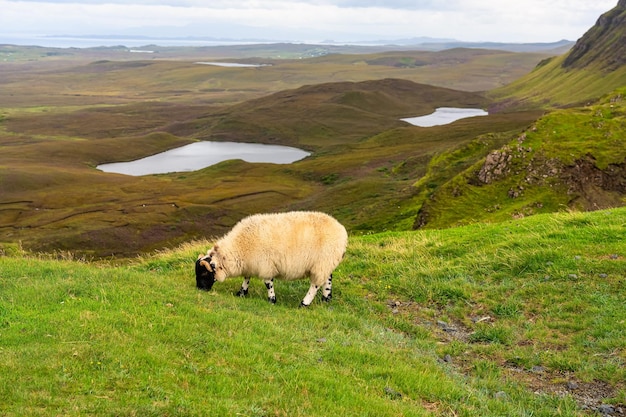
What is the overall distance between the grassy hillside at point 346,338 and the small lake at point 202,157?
4538 inches

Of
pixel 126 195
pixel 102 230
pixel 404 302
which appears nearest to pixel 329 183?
pixel 126 195

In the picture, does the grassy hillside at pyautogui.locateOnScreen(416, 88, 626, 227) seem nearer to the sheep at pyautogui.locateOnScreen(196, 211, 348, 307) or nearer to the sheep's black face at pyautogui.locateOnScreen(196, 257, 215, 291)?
the sheep at pyautogui.locateOnScreen(196, 211, 348, 307)

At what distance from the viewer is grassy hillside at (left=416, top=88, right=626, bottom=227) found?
34.8 metres

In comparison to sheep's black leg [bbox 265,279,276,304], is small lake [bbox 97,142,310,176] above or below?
below

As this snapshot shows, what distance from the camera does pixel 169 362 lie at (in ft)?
30.3

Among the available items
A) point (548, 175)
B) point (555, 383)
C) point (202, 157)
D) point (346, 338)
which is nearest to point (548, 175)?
point (548, 175)

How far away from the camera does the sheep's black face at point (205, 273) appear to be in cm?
1549

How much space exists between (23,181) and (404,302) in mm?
97839

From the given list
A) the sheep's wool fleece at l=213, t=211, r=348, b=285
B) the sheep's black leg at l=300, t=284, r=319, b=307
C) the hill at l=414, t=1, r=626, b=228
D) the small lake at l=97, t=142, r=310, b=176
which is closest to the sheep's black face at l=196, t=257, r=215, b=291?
the sheep's wool fleece at l=213, t=211, r=348, b=285

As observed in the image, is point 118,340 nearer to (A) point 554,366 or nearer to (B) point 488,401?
(B) point 488,401

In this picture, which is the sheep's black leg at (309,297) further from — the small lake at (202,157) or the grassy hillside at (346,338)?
the small lake at (202,157)

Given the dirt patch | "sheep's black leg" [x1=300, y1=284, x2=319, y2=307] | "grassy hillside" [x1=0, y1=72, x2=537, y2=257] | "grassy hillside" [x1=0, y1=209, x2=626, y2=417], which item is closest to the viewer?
"grassy hillside" [x1=0, y1=209, x2=626, y2=417]

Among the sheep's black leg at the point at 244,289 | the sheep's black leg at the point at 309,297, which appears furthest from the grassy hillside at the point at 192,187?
the sheep's black leg at the point at 309,297

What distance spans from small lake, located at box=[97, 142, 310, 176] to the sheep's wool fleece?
11508 centimetres
